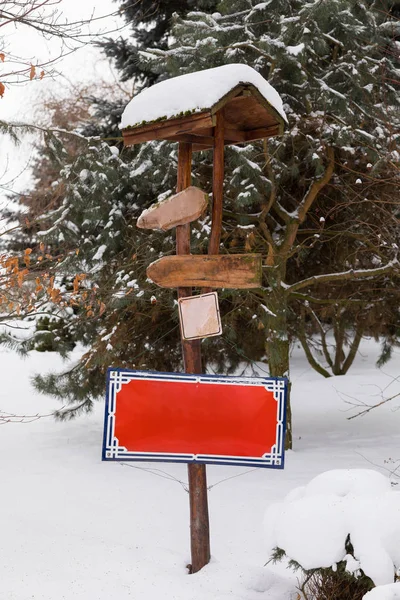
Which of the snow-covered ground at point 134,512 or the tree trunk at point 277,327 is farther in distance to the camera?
the tree trunk at point 277,327

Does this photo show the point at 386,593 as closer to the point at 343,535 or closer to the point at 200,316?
the point at 343,535

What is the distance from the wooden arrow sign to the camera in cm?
455

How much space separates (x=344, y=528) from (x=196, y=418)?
1341 mm

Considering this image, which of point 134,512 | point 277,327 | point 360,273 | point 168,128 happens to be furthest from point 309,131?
point 134,512

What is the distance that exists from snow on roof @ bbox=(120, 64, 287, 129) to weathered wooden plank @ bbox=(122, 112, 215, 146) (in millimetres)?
38

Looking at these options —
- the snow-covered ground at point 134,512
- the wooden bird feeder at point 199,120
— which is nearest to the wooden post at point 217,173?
the wooden bird feeder at point 199,120

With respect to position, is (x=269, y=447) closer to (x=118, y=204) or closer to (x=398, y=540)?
(x=398, y=540)

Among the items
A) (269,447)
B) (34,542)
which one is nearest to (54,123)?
(34,542)

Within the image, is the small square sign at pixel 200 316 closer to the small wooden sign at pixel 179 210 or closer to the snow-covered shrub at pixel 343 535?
the small wooden sign at pixel 179 210

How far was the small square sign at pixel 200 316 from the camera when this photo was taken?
14.9 feet

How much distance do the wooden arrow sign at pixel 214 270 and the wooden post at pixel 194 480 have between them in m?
0.13

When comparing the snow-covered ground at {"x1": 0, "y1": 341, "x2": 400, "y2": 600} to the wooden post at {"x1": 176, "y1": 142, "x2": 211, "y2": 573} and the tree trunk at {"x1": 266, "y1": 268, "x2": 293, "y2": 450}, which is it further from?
the tree trunk at {"x1": 266, "y1": 268, "x2": 293, "y2": 450}

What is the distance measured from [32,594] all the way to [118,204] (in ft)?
17.8

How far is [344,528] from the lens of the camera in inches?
135
